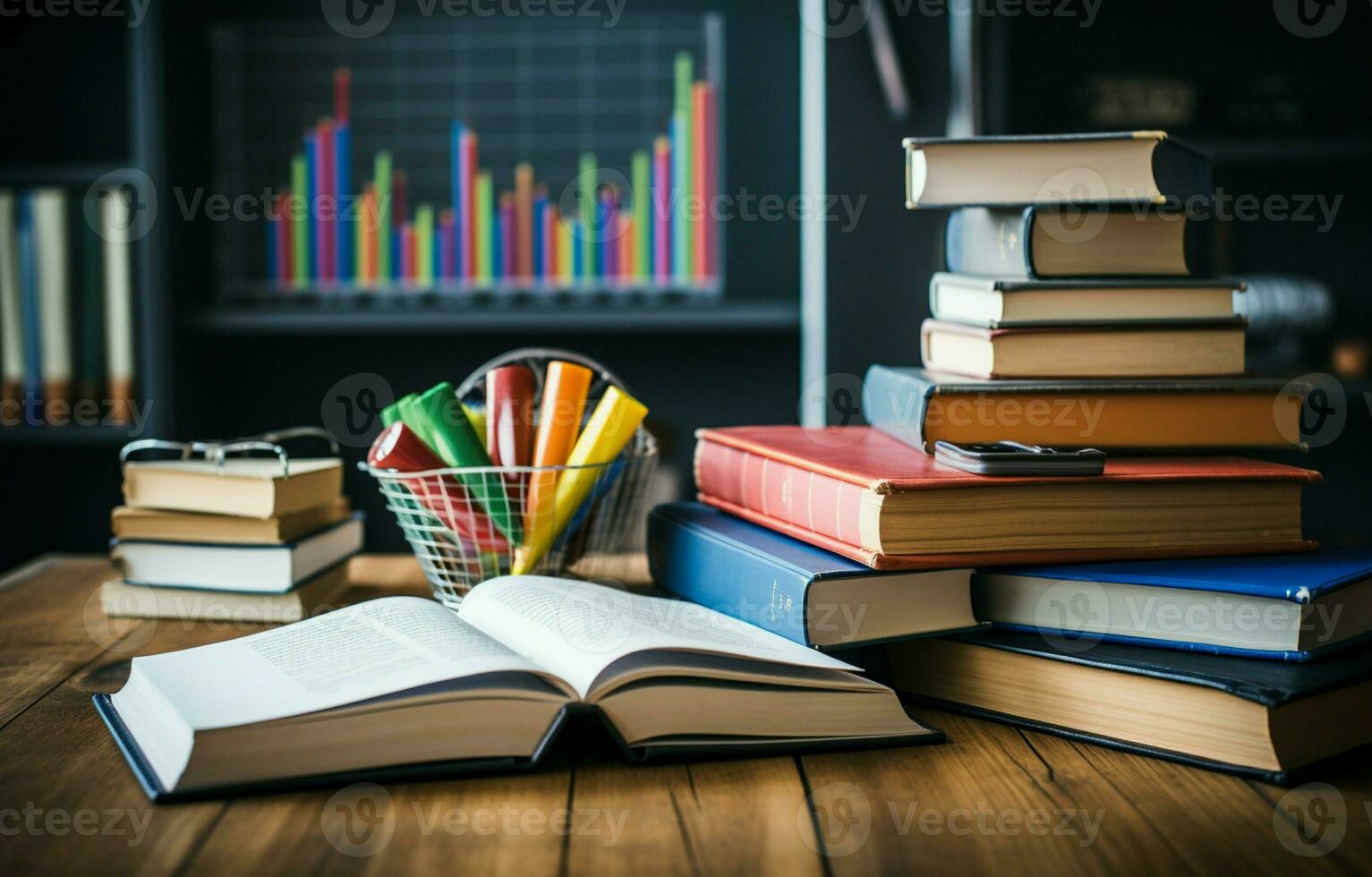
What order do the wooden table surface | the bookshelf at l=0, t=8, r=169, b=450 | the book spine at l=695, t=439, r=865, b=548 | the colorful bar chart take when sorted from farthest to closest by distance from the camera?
1. the colorful bar chart
2. the bookshelf at l=0, t=8, r=169, b=450
3. the book spine at l=695, t=439, r=865, b=548
4. the wooden table surface

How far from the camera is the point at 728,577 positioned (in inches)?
32.4

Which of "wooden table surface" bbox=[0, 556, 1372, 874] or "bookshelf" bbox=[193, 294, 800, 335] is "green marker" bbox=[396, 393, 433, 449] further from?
"bookshelf" bbox=[193, 294, 800, 335]

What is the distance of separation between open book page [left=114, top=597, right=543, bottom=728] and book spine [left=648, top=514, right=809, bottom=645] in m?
0.16

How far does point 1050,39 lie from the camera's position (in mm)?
2268

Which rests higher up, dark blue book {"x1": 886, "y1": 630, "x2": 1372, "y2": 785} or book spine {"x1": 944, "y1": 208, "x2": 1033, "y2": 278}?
Answer: book spine {"x1": 944, "y1": 208, "x2": 1033, "y2": 278}

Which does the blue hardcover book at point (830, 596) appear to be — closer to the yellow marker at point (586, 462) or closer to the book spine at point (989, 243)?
the yellow marker at point (586, 462)

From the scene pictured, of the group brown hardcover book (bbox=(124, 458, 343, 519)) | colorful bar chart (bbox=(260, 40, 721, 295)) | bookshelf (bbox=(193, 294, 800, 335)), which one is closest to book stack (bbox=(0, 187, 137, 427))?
bookshelf (bbox=(193, 294, 800, 335))

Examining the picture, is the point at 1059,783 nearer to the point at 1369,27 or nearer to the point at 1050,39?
the point at 1050,39

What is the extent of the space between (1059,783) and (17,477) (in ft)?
7.33

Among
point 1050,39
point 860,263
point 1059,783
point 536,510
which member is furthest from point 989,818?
point 1050,39

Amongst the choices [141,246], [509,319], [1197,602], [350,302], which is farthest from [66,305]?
[1197,602]

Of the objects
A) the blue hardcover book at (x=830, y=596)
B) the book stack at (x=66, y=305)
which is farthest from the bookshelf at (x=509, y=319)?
the blue hardcover book at (x=830, y=596)

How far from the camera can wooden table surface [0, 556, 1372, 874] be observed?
53cm

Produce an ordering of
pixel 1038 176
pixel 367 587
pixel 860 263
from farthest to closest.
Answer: pixel 860 263, pixel 367 587, pixel 1038 176
